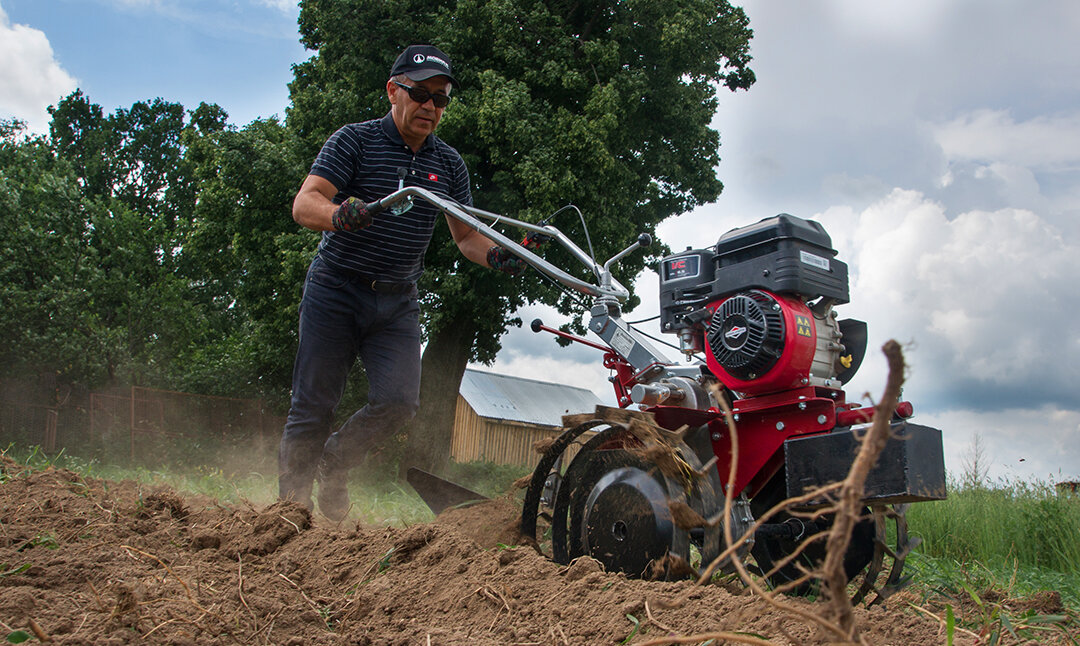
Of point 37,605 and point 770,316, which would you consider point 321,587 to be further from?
point 770,316

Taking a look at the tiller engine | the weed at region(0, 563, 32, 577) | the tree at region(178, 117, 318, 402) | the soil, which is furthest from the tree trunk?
the weed at region(0, 563, 32, 577)

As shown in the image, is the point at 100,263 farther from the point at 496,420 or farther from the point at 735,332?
the point at 735,332

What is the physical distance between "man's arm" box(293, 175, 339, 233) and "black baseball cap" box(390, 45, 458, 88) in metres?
0.65

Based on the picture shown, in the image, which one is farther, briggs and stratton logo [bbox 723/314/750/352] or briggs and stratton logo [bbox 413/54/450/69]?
briggs and stratton logo [bbox 413/54/450/69]

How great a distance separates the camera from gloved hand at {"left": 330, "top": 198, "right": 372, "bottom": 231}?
139 inches

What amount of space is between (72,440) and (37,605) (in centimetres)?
1572

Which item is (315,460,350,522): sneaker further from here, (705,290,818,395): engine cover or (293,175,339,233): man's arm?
(705,290,818,395): engine cover

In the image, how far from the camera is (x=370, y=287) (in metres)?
4.25

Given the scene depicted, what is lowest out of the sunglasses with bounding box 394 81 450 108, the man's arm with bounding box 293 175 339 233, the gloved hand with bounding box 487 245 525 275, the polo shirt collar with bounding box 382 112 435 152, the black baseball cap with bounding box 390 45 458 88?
the gloved hand with bounding box 487 245 525 275

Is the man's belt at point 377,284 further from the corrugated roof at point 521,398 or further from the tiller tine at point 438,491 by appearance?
the corrugated roof at point 521,398

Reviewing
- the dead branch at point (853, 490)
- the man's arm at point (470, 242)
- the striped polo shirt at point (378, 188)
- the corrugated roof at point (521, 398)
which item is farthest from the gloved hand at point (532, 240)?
the corrugated roof at point (521, 398)

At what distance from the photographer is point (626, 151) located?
13.3 m

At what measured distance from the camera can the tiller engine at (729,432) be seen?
8.54 ft

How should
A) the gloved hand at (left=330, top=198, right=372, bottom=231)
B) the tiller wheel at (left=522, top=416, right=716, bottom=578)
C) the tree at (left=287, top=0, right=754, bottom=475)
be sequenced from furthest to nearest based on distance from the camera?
the tree at (left=287, top=0, right=754, bottom=475), the gloved hand at (left=330, top=198, right=372, bottom=231), the tiller wheel at (left=522, top=416, right=716, bottom=578)
